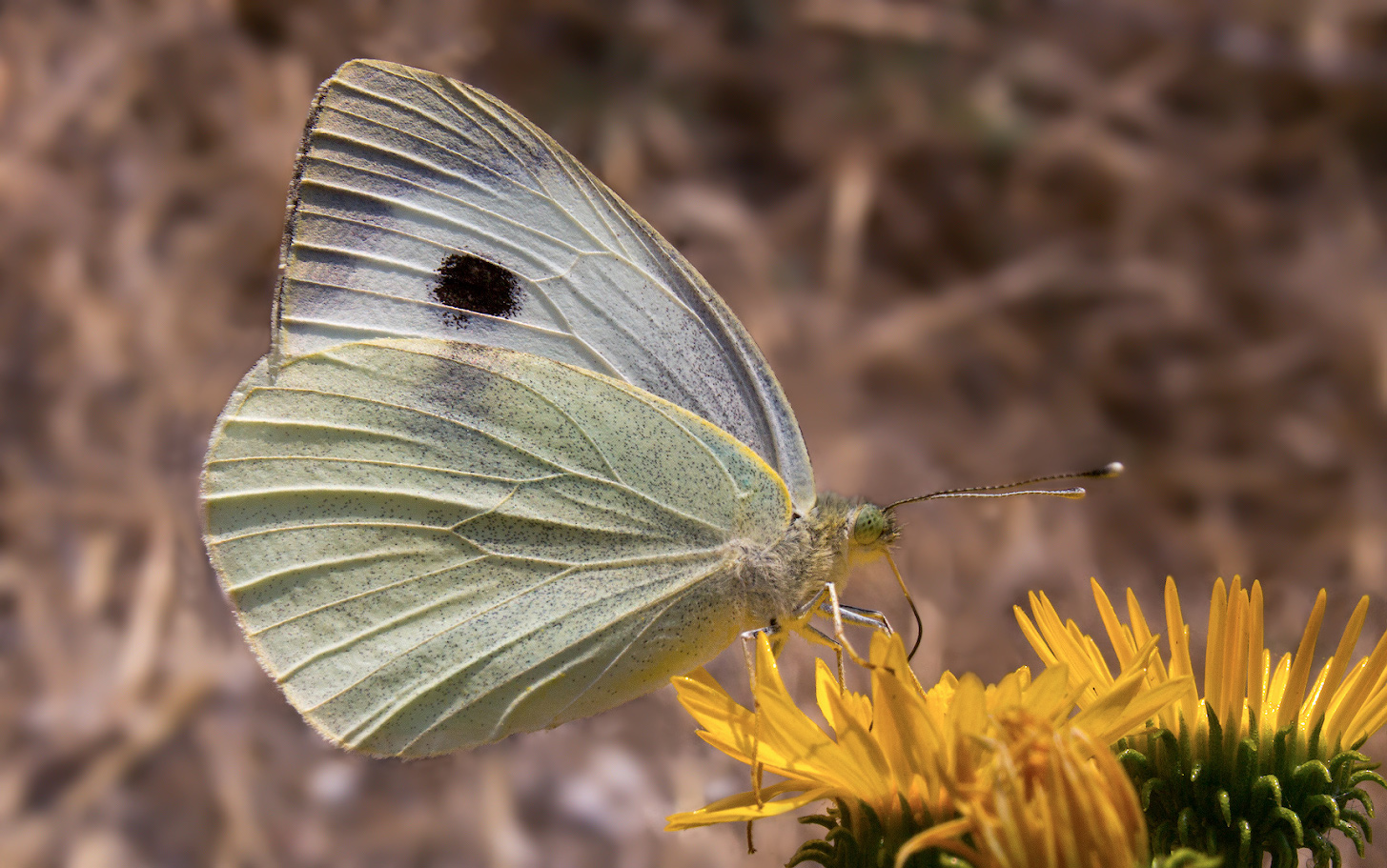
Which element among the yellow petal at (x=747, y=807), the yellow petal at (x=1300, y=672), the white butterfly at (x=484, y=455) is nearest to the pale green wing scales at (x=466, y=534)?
the white butterfly at (x=484, y=455)

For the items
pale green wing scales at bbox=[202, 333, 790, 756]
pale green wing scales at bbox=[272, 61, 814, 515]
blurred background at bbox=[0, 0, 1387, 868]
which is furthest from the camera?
blurred background at bbox=[0, 0, 1387, 868]

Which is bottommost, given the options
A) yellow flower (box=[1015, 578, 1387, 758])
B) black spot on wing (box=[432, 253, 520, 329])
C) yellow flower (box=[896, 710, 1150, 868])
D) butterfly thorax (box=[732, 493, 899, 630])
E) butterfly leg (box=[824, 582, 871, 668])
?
yellow flower (box=[896, 710, 1150, 868])

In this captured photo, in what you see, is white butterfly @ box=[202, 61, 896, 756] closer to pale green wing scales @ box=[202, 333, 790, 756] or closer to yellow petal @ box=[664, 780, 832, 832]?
pale green wing scales @ box=[202, 333, 790, 756]

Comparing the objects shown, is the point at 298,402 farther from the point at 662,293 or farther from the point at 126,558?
the point at 126,558

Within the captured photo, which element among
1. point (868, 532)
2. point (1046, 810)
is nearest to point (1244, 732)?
point (1046, 810)

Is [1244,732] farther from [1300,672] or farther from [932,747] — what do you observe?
[932,747]

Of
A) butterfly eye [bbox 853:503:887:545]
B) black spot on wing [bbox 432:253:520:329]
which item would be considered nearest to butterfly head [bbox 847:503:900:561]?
butterfly eye [bbox 853:503:887:545]

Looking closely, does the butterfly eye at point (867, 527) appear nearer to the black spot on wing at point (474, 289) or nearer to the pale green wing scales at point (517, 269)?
the pale green wing scales at point (517, 269)
